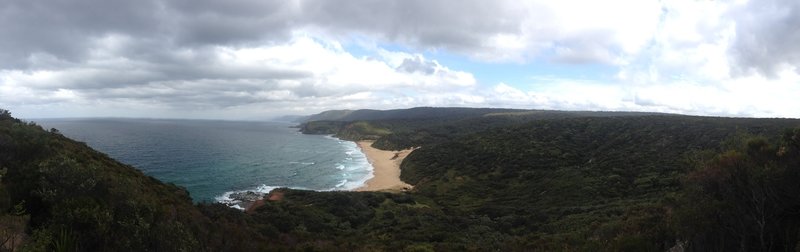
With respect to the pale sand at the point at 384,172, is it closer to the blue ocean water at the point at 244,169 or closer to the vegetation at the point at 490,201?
the blue ocean water at the point at 244,169

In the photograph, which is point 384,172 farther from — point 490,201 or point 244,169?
point 490,201

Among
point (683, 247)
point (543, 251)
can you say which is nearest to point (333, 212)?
point (543, 251)

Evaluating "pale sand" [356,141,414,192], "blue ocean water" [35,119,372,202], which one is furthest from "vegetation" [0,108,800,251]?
"blue ocean water" [35,119,372,202]

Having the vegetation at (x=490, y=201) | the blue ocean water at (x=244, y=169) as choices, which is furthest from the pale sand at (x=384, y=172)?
the vegetation at (x=490, y=201)

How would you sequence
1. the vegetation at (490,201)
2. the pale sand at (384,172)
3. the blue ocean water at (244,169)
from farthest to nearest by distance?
the pale sand at (384,172) < the blue ocean water at (244,169) < the vegetation at (490,201)

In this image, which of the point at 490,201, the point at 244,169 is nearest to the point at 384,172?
the point at 244,169

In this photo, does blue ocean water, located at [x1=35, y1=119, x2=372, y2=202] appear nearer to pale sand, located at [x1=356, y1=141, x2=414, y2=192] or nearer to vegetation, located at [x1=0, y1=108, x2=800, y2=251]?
pale sand, located at [x1=356, y1=141, x2=414, y2=192]

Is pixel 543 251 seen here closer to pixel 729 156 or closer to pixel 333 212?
pixel 729 156
